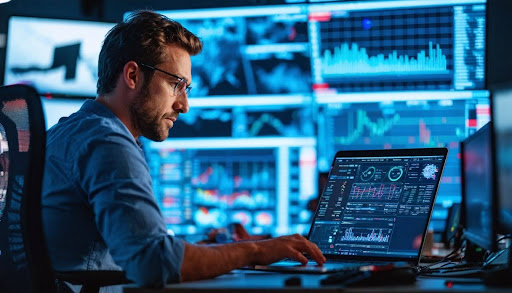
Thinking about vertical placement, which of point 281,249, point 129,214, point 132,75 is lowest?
point 281,249

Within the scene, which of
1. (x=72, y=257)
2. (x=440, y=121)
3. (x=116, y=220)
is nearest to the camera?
(x=116, y=220)

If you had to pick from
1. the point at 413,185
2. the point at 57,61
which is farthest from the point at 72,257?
the point at 57,61

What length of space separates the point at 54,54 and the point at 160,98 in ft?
6.66

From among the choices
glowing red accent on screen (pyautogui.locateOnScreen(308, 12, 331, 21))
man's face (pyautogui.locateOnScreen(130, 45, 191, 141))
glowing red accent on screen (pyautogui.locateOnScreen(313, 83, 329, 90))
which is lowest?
glowing red accent on screen (pyautogui.locateOnScreen(313, 83, 329, 90))

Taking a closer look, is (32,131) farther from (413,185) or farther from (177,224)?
(177,224)

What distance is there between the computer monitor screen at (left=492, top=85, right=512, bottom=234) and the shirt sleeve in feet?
2.11

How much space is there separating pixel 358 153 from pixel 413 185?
0.20 m

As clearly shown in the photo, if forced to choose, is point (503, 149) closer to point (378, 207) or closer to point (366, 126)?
point (378, 207)

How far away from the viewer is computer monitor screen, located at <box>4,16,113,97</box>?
11.4 ft

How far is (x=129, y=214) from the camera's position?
4.14 feet

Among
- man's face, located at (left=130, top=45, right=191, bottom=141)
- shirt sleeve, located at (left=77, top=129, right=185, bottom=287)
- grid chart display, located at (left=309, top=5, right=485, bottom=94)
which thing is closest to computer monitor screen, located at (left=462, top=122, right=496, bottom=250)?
shirt sleeve, located at (left=77, top=129, right=185, bottom=287)

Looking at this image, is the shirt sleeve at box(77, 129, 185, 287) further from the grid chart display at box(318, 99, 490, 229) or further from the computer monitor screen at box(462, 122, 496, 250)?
the grid chart display at box(318, 99, 490, 229)

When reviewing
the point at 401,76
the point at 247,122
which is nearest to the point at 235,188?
the point at 247,122

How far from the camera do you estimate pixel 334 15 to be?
14.1ft
